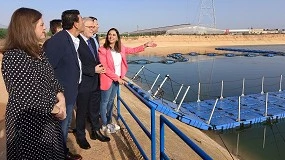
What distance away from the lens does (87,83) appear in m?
4.07

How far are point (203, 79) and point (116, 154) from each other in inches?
682

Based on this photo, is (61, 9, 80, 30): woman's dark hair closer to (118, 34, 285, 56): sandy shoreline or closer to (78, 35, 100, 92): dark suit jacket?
(78, 35, 100, 92): dark suit jacket

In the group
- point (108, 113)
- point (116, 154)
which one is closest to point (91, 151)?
point (116, 154)

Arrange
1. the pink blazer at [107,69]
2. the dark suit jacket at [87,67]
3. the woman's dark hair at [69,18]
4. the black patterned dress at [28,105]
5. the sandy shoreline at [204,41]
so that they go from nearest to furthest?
1. the black patterned dress at [28,105]
2. the woman's dark hair at [69,18]
3. the dark suit jacket at [87,67]
4. the pink blazer at [107,69]
5. the sandy shoreline at [204,41]

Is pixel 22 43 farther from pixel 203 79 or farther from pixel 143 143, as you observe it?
pixel 203 79

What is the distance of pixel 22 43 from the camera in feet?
7.33

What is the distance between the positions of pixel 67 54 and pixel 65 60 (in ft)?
0.23

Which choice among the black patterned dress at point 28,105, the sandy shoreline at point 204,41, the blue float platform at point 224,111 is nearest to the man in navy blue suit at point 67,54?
the black patterned dress at point 28,105

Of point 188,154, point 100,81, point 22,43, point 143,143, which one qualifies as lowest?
point 188,154

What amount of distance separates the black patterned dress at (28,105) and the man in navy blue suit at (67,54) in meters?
0.81

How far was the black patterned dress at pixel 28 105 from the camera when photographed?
7.21 ft

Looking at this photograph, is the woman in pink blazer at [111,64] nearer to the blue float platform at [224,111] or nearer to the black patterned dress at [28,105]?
the black patterned dress at [28,105]

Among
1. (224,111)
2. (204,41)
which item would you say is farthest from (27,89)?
(204,41)

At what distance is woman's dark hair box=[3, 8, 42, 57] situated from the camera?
224 centimetres
